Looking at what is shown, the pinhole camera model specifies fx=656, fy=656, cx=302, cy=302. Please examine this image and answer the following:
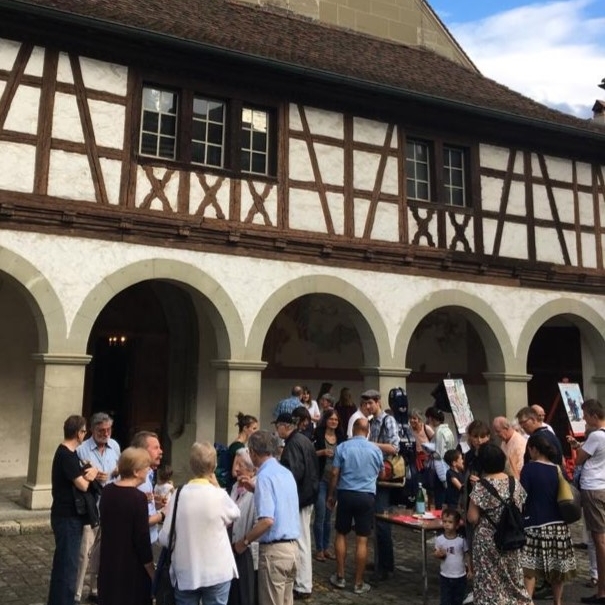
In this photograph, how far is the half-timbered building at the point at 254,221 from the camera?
355 inches

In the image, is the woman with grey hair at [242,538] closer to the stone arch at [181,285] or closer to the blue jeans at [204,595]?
the blue jeans at [204,595]

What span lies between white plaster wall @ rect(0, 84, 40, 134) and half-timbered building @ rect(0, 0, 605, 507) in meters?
0.03

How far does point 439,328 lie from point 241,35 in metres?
7.53

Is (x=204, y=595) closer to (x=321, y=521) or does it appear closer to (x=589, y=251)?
(x=321, y=521)

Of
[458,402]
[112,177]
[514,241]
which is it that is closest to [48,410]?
[112,177]

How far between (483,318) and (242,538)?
8645 millimetres

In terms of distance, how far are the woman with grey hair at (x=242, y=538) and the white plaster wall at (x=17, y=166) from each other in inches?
231

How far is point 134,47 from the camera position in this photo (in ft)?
31.7

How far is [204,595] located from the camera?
12.7 ft

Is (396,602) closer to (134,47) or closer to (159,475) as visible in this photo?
(159,475)

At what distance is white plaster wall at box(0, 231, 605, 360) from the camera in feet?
29.1

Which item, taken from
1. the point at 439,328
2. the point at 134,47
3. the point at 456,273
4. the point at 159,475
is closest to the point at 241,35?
the point at 134,47

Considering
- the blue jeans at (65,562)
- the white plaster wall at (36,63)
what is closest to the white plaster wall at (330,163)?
the white plaster wall at (36,63)

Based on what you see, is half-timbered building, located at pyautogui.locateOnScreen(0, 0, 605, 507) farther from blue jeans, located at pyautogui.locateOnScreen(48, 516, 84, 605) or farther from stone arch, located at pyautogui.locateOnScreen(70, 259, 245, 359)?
blue jeans, located at pyautogui.locateOnScreen(48, 516, 84, 605)
